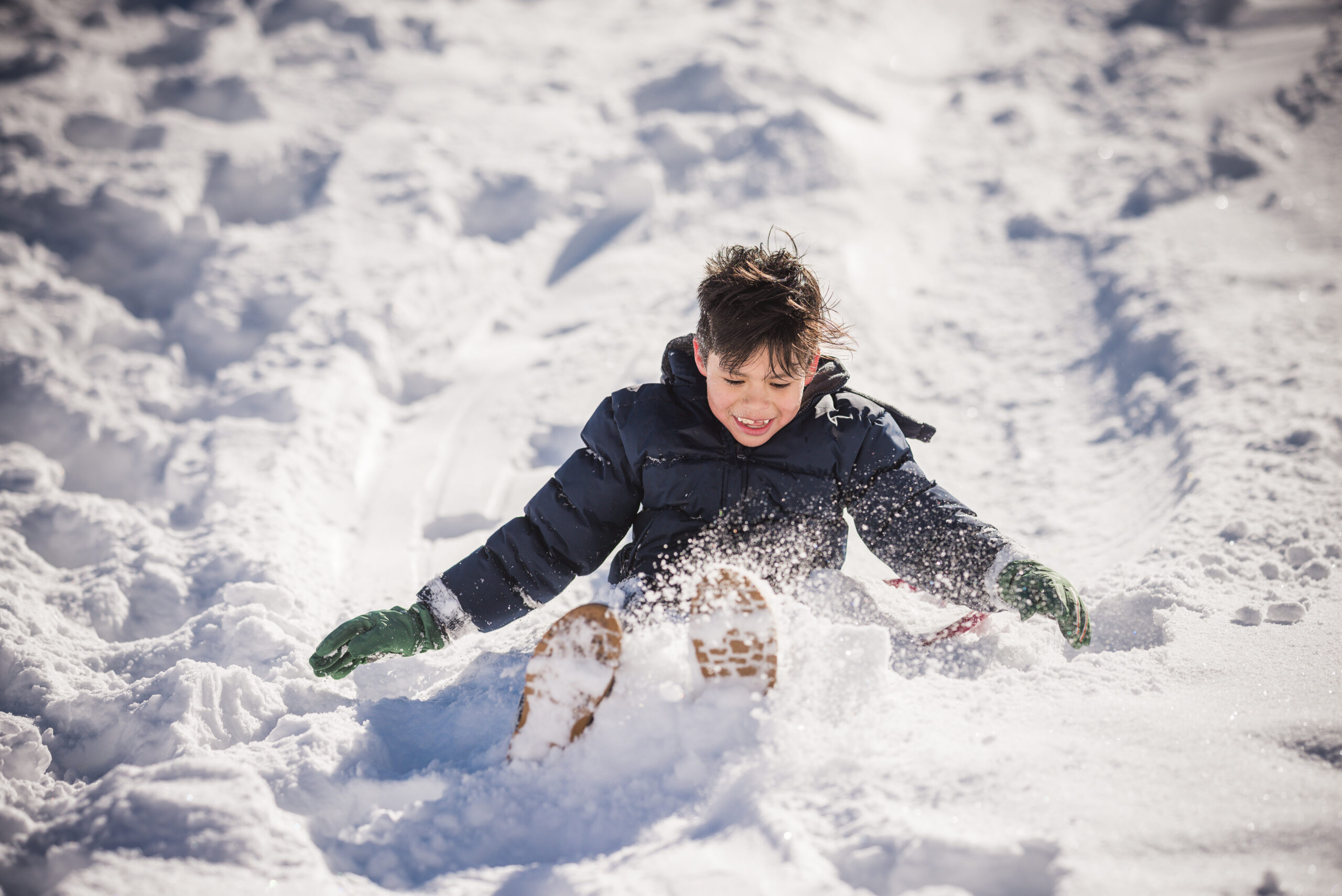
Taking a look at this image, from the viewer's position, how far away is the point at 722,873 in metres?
1.23

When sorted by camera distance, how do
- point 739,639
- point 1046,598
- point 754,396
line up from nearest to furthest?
point 739,639 → point 1046,598 → point 754,396

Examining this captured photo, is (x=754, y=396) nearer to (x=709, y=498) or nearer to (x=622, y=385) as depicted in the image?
(x=709, y=498)

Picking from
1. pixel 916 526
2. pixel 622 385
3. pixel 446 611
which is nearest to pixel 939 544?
pixel 916 526

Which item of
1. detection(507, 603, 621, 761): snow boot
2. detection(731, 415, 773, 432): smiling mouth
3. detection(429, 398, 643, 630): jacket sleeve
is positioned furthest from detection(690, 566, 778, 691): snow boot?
detection(429, 398, 643, 630): jacket sleeve

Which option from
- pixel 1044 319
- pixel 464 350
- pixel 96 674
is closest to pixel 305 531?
pixel 96 674

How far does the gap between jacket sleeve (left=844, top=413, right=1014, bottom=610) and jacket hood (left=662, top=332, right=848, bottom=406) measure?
0.47 ft

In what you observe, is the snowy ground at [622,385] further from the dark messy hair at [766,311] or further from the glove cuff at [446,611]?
the dark messy hair at [766,311]

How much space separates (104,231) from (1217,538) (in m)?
5.05

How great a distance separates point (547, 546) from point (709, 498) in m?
0.44

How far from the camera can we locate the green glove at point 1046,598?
1.74 m

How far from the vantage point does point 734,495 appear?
2029 mm

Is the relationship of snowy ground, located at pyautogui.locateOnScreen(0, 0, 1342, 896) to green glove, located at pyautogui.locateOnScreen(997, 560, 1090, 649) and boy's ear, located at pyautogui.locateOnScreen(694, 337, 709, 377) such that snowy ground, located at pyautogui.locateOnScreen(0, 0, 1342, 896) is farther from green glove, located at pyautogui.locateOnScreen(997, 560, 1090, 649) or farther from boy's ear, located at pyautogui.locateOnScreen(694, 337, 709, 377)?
boy's ear, located at pyautogui.locateOnScreen(694, 337, 709, 377)

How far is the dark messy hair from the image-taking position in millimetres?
1784

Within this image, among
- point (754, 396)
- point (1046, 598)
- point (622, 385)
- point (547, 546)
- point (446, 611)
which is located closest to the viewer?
point (1046, 598)
